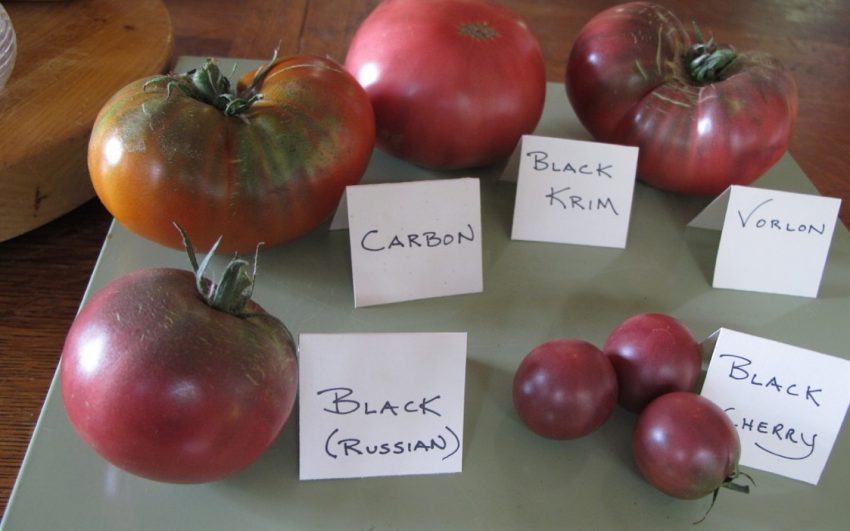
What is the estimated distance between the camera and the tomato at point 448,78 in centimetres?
64

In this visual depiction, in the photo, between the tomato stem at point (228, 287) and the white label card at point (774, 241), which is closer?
the tomato stem at point (228, 287)

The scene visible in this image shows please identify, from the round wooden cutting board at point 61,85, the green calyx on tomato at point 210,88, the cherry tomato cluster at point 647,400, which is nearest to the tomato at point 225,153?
the green calyx on tomato at point 210,88

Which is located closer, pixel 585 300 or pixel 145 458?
pixel 145 458

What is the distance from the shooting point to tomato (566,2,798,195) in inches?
26.1

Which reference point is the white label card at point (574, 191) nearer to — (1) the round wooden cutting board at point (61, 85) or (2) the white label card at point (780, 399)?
(2) the white label card at point (780, 399)

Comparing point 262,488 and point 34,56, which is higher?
point 34,56

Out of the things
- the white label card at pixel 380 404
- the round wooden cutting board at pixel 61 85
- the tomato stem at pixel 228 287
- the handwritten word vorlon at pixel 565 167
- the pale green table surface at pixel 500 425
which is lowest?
the pale green table surface at pixel 500 425

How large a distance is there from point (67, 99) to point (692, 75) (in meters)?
0.58

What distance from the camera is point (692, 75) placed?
70 cm

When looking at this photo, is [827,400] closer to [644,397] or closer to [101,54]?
[644,397]

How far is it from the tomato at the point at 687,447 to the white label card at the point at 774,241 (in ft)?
0.71

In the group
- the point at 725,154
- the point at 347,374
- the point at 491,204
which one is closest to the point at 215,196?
the point at 347,374

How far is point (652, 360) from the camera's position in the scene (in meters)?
0.50

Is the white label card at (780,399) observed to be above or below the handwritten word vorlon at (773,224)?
below
